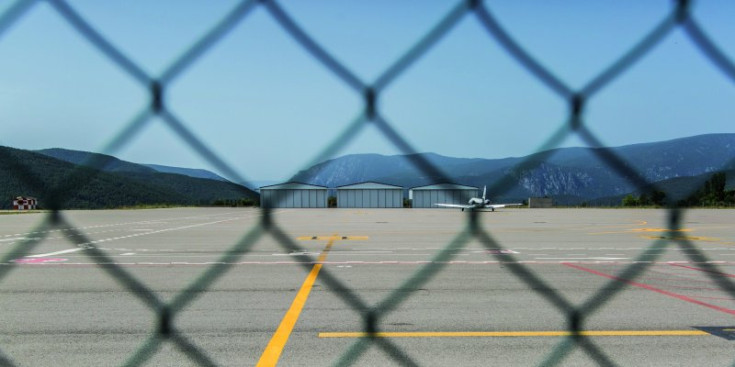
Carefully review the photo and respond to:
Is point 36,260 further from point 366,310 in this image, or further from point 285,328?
point 366,310

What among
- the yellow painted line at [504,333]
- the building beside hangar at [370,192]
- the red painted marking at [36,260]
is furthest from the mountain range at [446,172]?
the red painted marking at [36,260]

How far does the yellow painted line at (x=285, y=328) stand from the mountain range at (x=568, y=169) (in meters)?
2.35

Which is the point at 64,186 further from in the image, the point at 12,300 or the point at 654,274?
the point at 654,274

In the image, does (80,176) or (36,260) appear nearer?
(80,176)

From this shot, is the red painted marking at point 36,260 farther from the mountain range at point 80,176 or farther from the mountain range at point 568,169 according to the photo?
the mountain range at point 568,169

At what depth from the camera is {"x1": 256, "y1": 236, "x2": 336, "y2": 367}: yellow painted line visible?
4.72 m

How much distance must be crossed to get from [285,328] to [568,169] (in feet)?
12.6

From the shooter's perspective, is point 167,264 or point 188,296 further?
point 167,264

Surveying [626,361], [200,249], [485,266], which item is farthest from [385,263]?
[626,361]

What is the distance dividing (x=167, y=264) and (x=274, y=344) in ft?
21.8

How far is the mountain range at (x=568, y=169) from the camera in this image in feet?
6.26

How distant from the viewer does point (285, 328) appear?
18.7 feet

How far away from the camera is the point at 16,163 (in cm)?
169

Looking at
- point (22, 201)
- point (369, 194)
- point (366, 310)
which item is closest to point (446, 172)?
point (366, 310)
